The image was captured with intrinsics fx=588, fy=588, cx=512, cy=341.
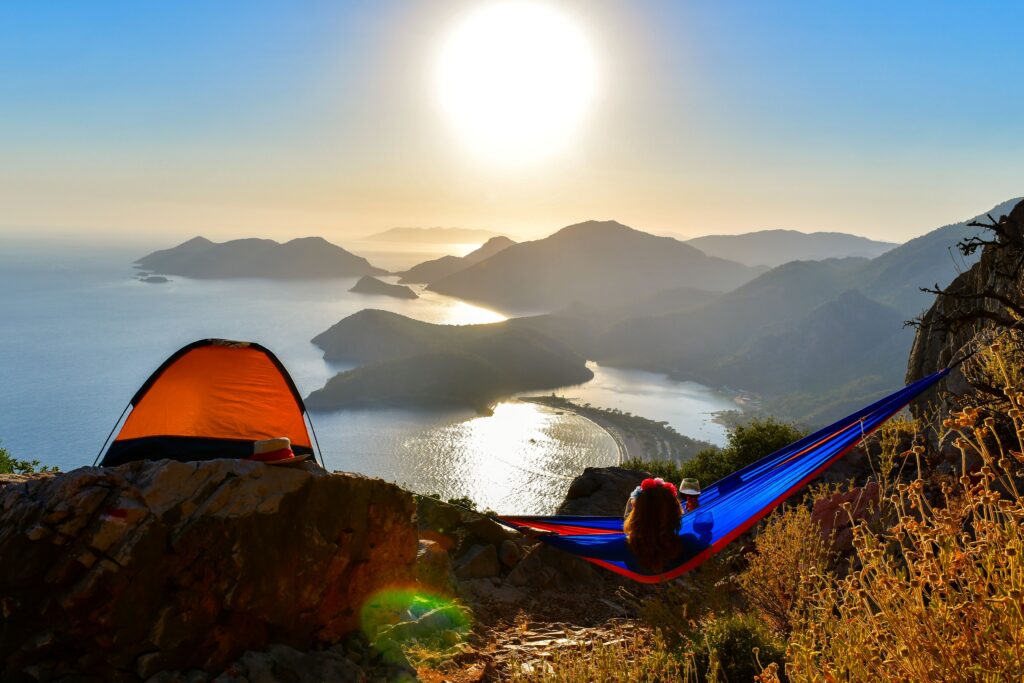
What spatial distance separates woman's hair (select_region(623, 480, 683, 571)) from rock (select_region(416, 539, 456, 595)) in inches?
74.1

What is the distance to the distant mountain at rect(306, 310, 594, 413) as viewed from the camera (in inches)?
3282

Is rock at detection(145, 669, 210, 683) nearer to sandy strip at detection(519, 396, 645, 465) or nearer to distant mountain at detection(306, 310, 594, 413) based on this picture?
sandy strip at detection(519, 396, 645, 465)

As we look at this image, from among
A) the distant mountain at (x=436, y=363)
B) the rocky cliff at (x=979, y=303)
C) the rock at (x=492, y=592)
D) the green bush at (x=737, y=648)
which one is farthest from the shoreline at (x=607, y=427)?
the green bush at (x=737, y=648)

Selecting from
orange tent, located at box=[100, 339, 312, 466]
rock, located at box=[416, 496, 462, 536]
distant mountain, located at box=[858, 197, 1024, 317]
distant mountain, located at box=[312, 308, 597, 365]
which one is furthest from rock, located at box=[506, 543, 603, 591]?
distant mountain, located at box=[858, 197, 1024, 317]

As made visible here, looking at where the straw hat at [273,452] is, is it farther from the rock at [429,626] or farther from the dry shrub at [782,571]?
the dry shrub at [782,571]

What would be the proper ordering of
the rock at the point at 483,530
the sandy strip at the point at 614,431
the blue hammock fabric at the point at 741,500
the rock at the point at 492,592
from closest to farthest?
the blue hammock fabric at the point at 741,500 → the rock at the point at 492,592 → the rock at the point at 483,530 → the sandy strip at the point at 614,431

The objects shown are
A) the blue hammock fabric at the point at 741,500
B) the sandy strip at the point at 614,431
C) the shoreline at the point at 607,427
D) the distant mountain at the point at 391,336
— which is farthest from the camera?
the distant mountain at the point at 391,336

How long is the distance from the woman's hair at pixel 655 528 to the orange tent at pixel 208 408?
A: 356 cm

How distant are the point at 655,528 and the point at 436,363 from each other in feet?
278

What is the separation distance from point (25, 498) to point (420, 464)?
58.4m

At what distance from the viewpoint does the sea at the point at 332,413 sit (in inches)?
2287

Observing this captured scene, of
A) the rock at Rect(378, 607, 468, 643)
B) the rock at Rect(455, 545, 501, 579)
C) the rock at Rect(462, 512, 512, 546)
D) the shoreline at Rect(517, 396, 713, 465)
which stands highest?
the rock at Rect(378, 607, 468, 643)

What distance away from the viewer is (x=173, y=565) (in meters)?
3.49

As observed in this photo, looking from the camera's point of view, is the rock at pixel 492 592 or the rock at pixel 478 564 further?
the rock at pixel 478 564
